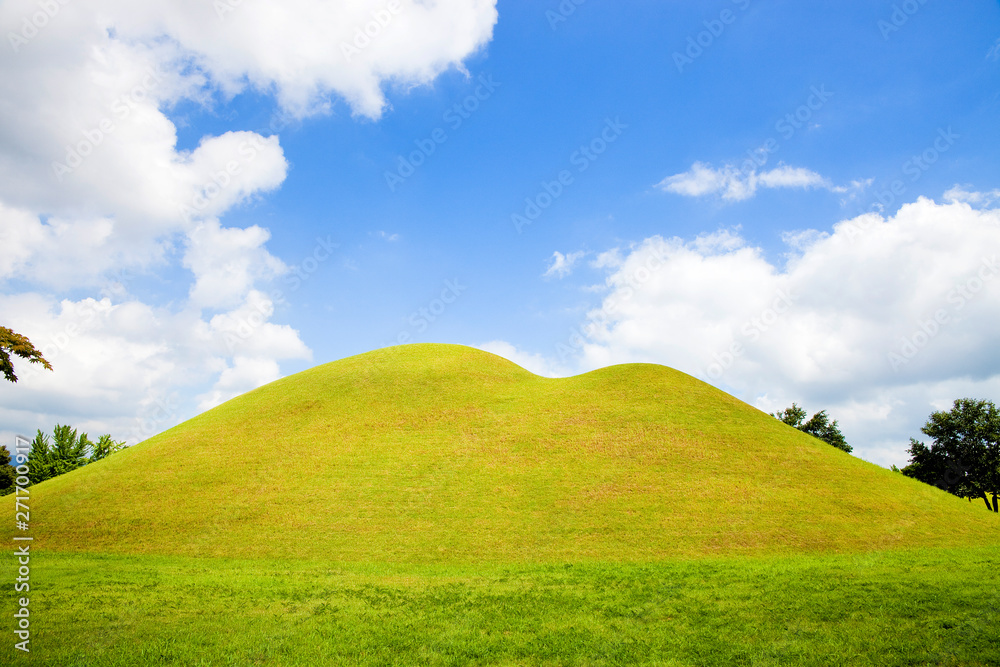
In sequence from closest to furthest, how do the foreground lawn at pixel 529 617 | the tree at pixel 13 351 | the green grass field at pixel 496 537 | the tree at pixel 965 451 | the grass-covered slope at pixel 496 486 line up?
1. the foreground lawn at pixel 529 617
2. the green grass field at pixel 496 537
3. the tree at pixel 13 351
4. the grass-covered slope at pixel 496 486
5. the tree at pixel 965 451

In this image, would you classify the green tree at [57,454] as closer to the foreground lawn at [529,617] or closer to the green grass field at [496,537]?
the green grass field at [496,537]

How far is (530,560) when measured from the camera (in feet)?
92.6

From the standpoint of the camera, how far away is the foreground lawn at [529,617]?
12.1 m

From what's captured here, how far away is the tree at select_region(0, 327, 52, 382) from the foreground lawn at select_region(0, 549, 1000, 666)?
921 centimetres

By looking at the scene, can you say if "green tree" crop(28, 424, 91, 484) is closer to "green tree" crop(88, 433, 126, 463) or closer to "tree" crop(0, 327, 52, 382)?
"green tree" crop(88, 433, 126, 463)

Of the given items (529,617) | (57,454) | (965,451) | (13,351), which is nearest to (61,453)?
(57,454)

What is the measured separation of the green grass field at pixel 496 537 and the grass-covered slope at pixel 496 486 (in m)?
0.21

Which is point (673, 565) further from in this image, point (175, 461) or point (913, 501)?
point (175, 461)

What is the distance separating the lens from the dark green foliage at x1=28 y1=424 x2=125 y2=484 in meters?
72.5

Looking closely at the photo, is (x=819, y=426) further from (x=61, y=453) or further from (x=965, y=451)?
(x=61, y=453)

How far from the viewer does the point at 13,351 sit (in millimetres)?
23922

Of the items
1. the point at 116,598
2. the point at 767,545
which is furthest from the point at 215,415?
the point at 767,545

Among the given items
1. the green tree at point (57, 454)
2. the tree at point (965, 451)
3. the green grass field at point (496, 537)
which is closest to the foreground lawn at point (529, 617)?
the green grass field at point (496, 537)

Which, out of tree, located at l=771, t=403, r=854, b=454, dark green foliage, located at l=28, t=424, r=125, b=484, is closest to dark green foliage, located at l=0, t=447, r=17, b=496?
dark green foliage, located at l=28, t=424, r=125, b=484
